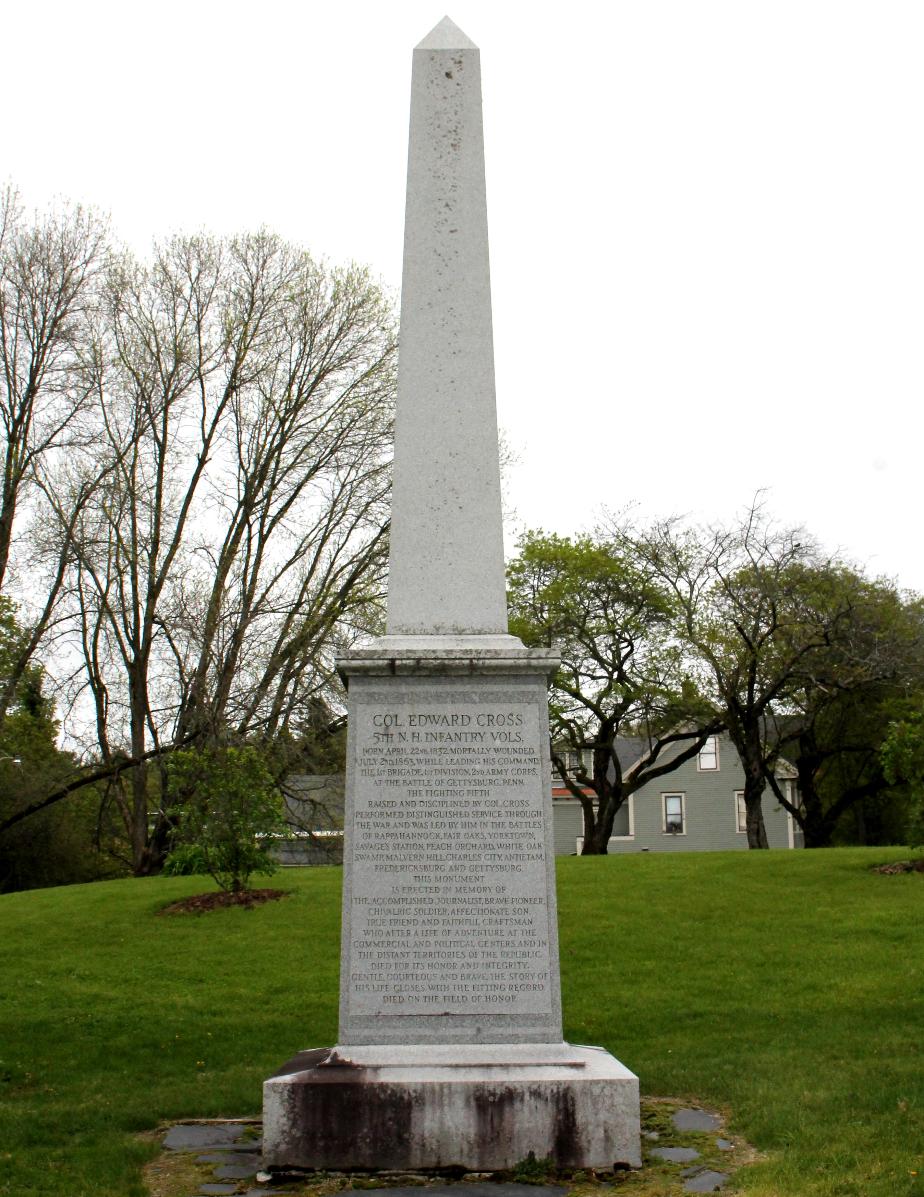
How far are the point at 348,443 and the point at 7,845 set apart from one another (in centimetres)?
1457

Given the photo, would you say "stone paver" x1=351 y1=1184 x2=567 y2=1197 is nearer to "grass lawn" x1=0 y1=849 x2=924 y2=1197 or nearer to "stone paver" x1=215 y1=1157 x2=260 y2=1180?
"stone paver" x1=215 y1=1157 x2=260 y2=1180

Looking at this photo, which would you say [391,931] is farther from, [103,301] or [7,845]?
[7,845]

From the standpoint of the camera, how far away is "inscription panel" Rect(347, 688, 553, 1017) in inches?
266

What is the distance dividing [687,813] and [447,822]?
1765 inches

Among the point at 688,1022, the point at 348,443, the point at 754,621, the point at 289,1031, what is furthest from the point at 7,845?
the point at 688,1022

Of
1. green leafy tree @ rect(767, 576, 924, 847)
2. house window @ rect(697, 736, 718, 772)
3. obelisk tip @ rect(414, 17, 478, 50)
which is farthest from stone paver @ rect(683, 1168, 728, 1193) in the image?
house window @ rect(697, 736, 718, 772)

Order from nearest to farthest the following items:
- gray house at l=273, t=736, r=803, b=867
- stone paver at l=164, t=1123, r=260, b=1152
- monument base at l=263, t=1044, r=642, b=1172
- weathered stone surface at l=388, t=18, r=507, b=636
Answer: monument base at l=263, t=1044, r=642, b=1172 < stone paver at l=164, t=1123, r=260, b=1152 < weathered stone surface at l=388, t=18, r=507, b=636 < gray house at l=273, t=736, r=803, b=867

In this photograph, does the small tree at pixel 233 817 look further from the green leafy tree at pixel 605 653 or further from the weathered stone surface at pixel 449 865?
the green leafy tree at pixel 605 653

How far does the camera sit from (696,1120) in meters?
7.27

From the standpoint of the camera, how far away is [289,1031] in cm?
1141

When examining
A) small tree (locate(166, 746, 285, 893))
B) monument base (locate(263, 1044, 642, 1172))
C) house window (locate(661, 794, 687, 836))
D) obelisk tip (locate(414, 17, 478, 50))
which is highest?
obelisk tip (locate(414, 17, 478, 50))

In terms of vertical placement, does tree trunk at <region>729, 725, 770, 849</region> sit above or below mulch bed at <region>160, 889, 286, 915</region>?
above

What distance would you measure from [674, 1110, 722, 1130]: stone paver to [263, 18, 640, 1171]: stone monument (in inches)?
28.2

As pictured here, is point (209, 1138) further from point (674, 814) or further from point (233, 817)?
point (674, 814)
